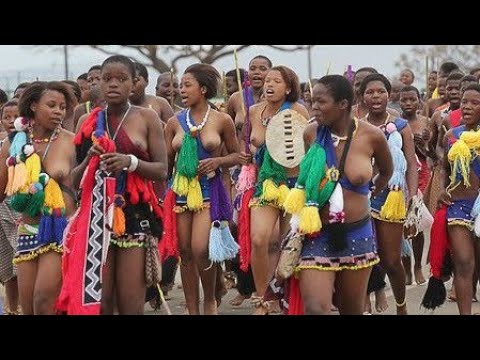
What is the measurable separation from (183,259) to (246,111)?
1515mm

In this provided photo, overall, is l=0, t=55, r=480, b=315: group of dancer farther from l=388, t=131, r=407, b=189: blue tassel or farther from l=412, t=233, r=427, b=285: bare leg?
l=412, t=233, r=427, b=285: bare leg

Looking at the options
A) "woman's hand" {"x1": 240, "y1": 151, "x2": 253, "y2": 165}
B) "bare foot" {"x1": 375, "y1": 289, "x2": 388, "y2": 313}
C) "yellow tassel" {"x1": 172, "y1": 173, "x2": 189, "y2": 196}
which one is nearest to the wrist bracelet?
"yellow tassel" {"x1": 172, "y1": 173, "x2": 189, "y2": 196}

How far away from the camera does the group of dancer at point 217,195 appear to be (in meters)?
7.10

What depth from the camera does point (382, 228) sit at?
30.9 feet

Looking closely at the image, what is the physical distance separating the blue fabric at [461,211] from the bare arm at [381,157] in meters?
1.28

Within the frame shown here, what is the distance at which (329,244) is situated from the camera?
704cm

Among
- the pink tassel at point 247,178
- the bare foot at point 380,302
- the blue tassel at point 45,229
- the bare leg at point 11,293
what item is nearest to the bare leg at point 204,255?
the pink tassel at point 247,178

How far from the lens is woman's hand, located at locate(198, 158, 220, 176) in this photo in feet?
30.7

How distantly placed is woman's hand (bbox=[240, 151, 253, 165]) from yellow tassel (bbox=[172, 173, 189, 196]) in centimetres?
61

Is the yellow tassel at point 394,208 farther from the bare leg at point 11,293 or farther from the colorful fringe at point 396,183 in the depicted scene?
the bare leg at point 11,293

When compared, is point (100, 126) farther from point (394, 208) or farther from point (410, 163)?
point (410, 163)

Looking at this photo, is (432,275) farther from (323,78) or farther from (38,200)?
(38,200)

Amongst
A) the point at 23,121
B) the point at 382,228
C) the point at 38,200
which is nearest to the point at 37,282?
the point at 38,200

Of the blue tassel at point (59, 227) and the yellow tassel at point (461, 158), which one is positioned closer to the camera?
the blue tassel at point (59, 227)
